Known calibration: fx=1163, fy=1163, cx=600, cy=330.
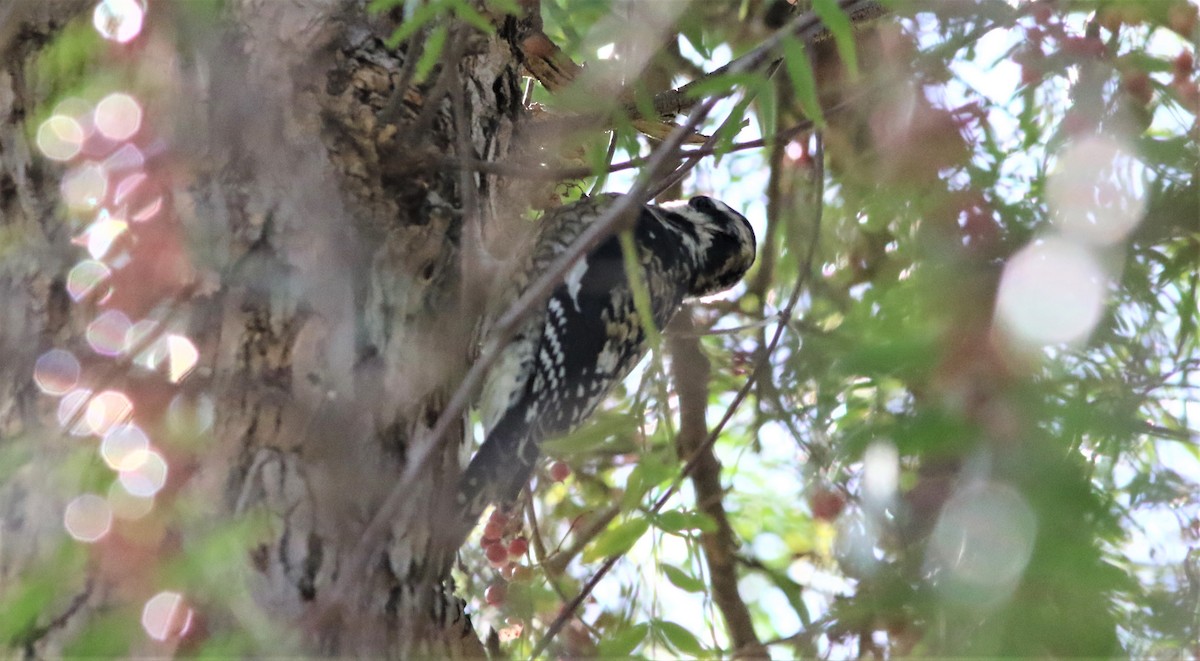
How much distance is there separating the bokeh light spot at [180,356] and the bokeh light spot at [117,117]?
1.01 ft

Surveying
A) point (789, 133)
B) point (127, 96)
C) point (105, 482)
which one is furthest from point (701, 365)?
point (105, 482)

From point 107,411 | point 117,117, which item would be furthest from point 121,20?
point 107,411

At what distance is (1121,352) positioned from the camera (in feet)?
4.88

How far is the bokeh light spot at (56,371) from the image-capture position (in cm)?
172

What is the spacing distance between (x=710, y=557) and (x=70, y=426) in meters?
1.86

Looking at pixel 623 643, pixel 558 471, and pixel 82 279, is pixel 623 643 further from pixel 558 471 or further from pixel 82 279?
pixel 558 471

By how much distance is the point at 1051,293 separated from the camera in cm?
130

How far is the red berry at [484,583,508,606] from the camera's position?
8.09 ft

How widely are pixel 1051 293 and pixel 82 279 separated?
138 cm

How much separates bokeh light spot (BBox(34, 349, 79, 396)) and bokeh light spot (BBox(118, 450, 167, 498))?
36cm

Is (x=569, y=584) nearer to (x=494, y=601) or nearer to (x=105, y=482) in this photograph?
(x=494, y=601)

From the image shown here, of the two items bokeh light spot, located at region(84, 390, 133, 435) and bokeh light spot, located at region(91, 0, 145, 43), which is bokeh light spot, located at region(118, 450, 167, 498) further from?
bokeh light spot, located at region(91, 0, 145, 43)

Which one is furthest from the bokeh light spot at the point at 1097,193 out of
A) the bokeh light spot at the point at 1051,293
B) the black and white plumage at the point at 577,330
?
the black and white plumage at the point at 577,330

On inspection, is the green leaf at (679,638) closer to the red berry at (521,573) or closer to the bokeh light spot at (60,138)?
the red berry at (521,573)
